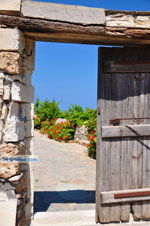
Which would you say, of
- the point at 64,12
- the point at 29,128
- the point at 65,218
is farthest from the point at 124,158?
the point at 64,12

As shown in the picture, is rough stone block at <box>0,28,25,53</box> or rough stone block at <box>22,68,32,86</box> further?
rough stone block at <box>22,68,32,86</box>

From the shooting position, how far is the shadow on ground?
4133mm

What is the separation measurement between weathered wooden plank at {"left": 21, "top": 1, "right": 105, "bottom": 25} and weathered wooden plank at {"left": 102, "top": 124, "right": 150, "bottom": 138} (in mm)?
1335

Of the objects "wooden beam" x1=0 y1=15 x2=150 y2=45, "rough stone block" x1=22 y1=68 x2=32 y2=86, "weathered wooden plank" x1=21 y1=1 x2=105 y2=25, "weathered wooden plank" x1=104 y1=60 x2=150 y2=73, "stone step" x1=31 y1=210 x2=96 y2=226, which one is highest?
"weathered wooden plank" x1=21 y1=1 x2=105 y2=25

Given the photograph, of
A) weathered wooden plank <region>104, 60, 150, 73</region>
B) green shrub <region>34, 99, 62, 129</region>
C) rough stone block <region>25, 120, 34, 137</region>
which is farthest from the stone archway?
green shrub <region>34, 99, 62, 129</region>

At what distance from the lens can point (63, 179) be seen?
5.75 m

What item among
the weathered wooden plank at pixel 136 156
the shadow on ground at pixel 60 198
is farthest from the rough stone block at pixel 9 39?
the shadow on ground at pixel 60 198

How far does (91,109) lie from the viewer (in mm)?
10930

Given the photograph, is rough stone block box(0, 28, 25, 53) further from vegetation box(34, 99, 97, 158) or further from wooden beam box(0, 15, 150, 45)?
vegetation box(34, 99, 97, 158)

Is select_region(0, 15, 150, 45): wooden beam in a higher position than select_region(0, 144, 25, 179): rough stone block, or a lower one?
higher

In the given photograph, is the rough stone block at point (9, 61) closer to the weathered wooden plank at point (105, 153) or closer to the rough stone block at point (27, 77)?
the rough stone block at point (27, 77)

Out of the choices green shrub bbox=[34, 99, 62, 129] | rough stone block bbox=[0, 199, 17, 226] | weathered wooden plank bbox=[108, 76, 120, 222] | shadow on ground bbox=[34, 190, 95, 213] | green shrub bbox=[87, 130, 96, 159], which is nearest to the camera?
rough stone block bbox=[0, 199, 17, 226]

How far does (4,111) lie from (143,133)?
181 centimetres

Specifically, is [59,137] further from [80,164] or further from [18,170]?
[18,170]
